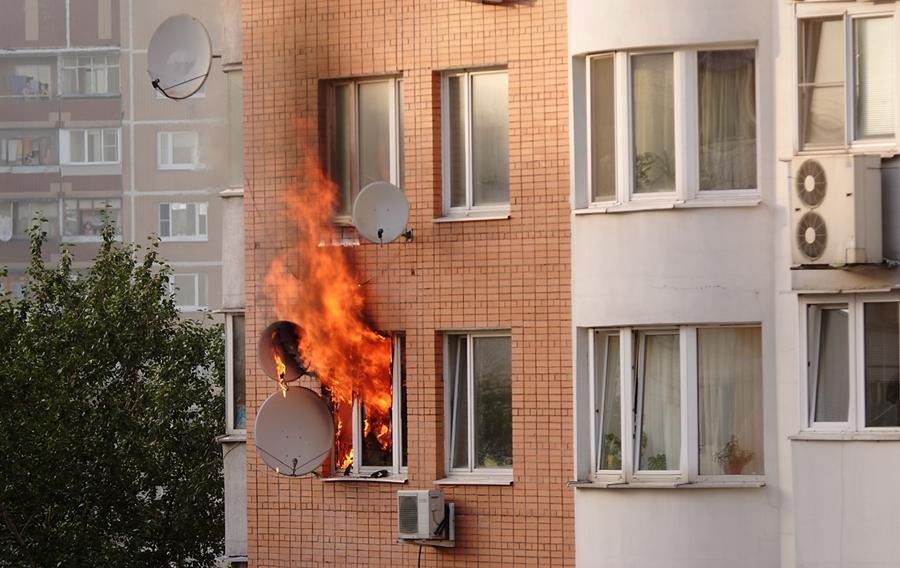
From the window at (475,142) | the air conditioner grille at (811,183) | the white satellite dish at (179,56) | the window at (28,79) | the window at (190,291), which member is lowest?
the window at (190,291)

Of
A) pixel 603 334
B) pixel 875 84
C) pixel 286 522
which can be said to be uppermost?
pixel 875 84

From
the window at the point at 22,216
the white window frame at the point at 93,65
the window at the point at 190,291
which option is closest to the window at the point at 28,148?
the window at the point at 22,216

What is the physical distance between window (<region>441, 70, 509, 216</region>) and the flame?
1469 millimetres

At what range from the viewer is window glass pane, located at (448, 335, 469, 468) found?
2216 cm

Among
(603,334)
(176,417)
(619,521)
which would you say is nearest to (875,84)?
(603,334)

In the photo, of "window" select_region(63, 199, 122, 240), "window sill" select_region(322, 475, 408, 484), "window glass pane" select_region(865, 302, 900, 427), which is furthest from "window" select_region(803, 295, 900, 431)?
"window" select_region(63, 199, 122, 240)

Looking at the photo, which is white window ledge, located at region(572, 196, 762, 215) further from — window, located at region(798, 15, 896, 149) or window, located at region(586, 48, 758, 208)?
window, located at region(798, 15, 896, 149)

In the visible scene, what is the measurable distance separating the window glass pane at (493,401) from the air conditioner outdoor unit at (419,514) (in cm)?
79

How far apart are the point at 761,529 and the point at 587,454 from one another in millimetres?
2153

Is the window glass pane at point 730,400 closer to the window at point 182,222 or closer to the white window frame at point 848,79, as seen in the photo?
the white window frame at point 848,79

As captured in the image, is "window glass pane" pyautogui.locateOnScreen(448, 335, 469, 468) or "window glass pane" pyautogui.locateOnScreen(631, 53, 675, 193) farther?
"window glass pane" pyautogui.locateOnScreen(448, 335, 469, 468)

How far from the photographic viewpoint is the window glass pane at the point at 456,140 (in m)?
22.2

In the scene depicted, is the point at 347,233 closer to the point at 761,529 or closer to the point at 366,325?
the point at 366,325

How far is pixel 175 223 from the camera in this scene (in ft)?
278
